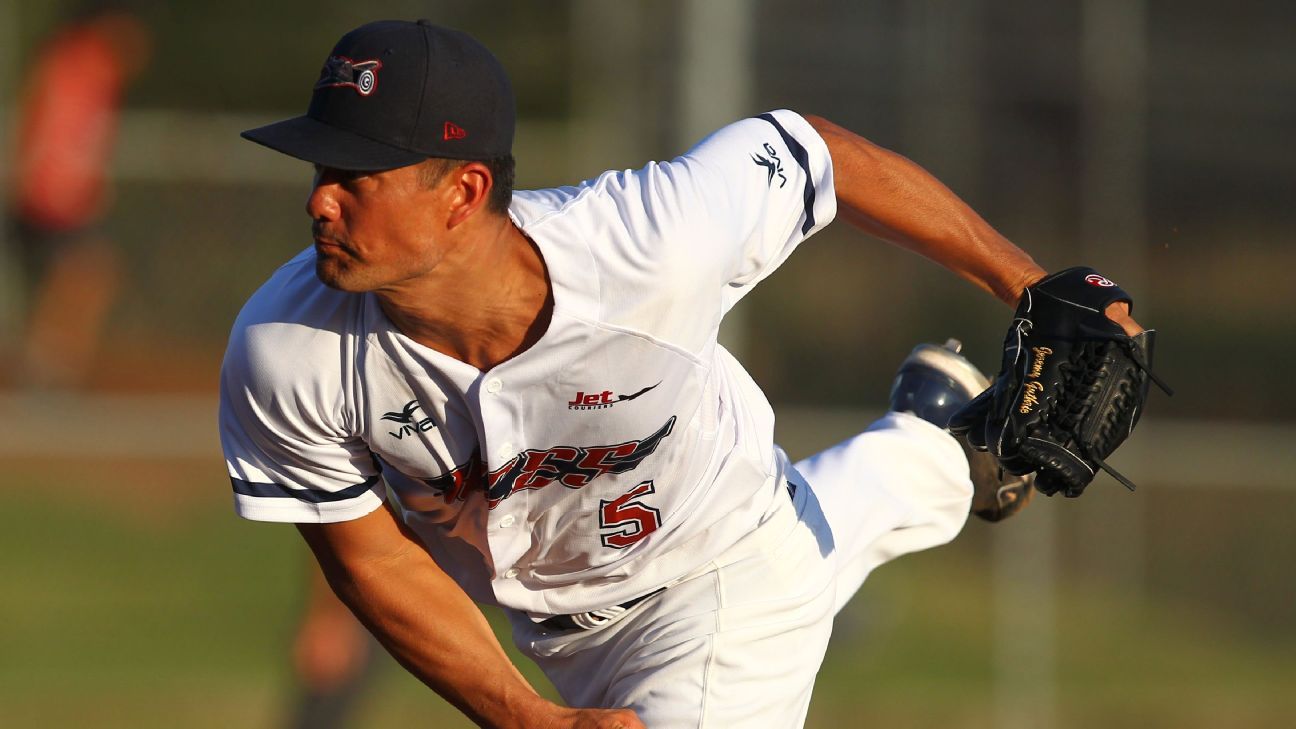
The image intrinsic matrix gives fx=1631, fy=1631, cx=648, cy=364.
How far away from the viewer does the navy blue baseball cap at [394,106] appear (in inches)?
115

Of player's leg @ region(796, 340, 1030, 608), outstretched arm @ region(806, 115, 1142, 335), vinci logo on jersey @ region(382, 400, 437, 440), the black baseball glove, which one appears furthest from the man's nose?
player's leg @ region(796, 340, 1030, 608)

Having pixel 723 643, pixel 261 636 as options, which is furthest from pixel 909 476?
pixel 261 636

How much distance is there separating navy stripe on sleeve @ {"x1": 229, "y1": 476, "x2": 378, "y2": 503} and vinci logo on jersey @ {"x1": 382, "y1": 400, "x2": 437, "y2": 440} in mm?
203

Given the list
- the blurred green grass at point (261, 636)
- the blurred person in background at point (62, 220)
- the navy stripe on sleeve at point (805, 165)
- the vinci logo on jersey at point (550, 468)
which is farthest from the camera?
the blurred person in background at point (62, 220)

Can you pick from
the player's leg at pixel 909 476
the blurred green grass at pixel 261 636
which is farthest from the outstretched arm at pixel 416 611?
the blurred green grass at pixel 261 636

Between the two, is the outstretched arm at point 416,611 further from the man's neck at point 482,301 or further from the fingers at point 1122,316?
the fingers at point 1122,316

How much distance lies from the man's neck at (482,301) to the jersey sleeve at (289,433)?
0.19 metres

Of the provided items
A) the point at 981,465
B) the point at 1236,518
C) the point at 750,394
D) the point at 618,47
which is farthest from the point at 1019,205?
the point at 750,394

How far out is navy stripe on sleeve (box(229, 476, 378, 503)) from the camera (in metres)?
3.33

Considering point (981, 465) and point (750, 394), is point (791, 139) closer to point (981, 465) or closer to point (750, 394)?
point (750, 394)

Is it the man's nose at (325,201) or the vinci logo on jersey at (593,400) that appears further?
the vinci logo on jersey at (593,400)

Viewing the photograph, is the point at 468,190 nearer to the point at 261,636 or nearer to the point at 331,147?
the point at 331,147

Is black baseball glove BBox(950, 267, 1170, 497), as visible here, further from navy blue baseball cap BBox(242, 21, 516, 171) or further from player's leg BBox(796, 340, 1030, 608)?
navy blue baseball cap BBox(242, 21, 516, 171)

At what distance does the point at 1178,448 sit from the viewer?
819cm
